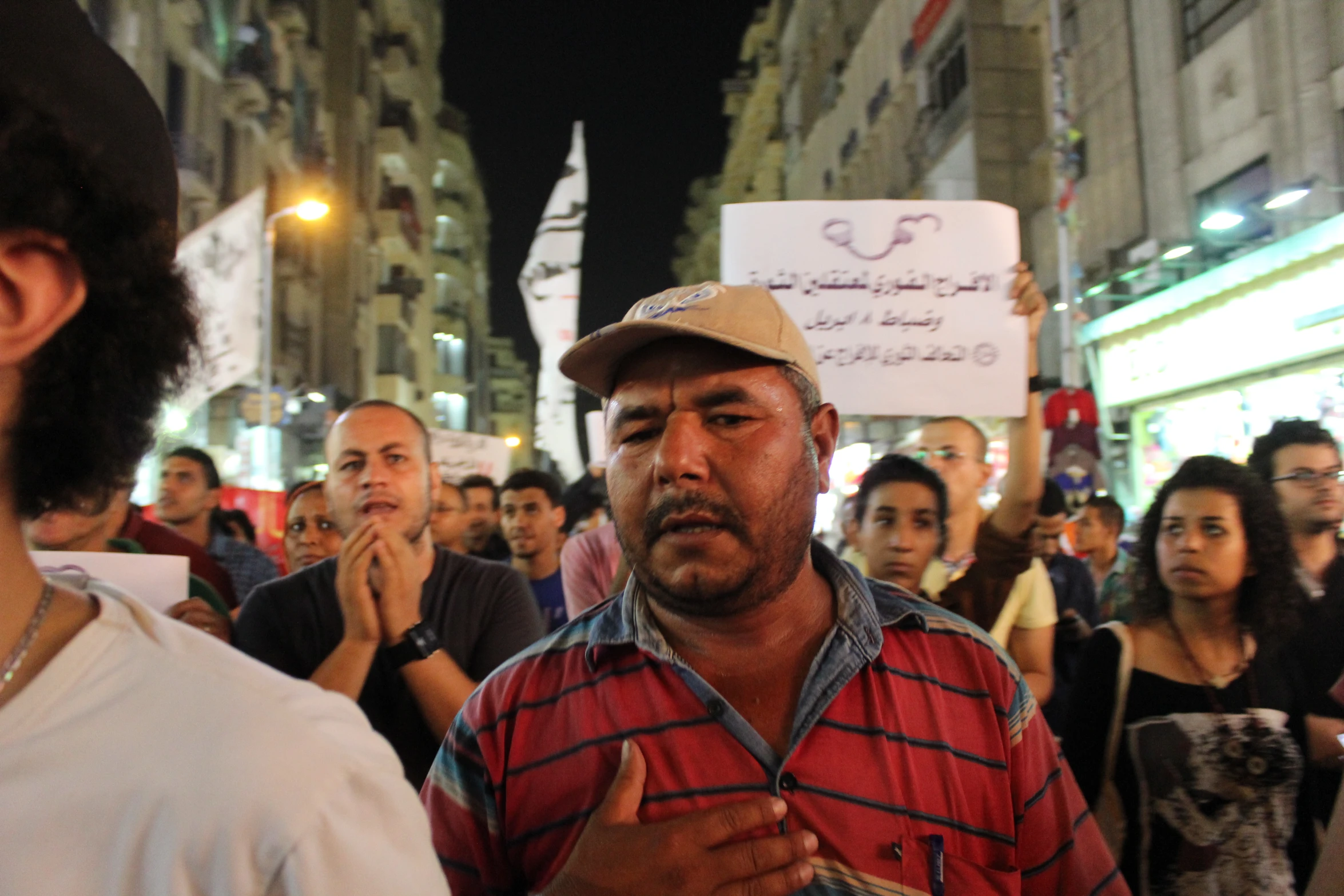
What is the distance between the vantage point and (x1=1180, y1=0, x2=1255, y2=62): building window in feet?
44.9

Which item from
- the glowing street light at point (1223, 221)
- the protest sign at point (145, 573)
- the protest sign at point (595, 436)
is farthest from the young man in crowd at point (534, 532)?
the glowing street light at point (1223, 221)

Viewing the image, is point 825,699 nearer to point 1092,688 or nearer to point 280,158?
point 1092,688

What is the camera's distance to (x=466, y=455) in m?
10.1

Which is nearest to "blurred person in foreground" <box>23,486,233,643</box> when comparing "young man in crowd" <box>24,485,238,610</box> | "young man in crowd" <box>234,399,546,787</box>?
"young man in crowd" <box>24,485,238,610</box>

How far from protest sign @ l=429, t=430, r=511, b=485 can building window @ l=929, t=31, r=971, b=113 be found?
674 inches

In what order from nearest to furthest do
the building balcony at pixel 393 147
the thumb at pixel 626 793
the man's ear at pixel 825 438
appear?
1. the thumb at pixel 626 793
2. the man's ear at pixel 825 438
3. the building balcony at pixel 393 147

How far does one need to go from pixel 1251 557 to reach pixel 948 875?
6.74ft

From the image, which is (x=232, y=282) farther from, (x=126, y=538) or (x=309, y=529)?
(x=126, y=538)

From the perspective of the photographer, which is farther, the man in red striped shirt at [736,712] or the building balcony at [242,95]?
the building balcony at [242,95]

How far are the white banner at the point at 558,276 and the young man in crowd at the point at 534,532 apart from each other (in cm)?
126

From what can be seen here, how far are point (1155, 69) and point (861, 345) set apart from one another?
14.6 meters

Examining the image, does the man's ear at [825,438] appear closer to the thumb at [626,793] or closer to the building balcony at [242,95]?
the thumb at [626,793]

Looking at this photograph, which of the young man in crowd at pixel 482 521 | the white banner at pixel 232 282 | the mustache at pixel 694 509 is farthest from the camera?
the white banner at pixel 232 282

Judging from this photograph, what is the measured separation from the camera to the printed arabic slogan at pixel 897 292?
12.7ft
